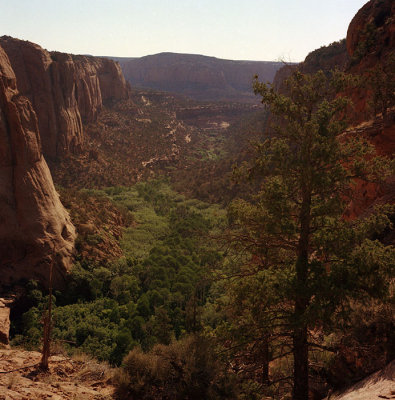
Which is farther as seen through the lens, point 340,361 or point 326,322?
point 340,361

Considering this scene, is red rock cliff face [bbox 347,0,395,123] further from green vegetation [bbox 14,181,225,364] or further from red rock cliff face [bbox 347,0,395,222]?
green vegetation [bbox 14,181,225,364]

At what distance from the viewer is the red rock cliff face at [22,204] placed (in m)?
19.1

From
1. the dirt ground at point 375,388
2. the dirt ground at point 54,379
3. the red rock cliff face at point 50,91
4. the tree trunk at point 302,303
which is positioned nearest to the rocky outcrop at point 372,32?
the tree trunk at point 302,303

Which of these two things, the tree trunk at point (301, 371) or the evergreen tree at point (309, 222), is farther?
the tree trunk at point (301, 371)

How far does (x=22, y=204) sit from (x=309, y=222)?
18432 millimetres

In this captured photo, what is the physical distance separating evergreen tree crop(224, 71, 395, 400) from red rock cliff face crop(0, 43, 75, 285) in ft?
52.6

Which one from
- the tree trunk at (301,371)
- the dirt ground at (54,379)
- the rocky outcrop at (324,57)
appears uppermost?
the rocky outcrop at (324,57)

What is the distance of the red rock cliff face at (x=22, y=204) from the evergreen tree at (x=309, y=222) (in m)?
16.0

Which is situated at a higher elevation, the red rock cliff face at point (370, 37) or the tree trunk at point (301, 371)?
the red rock cliff face at point (370, 37)

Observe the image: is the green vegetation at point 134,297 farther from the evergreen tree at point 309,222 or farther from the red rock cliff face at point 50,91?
the red rock cliff face at point 50,91

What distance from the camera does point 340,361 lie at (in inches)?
313

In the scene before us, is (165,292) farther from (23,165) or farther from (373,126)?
(373,126)

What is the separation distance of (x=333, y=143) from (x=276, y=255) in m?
3.70

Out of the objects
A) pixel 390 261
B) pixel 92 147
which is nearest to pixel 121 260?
pixel 390 261
